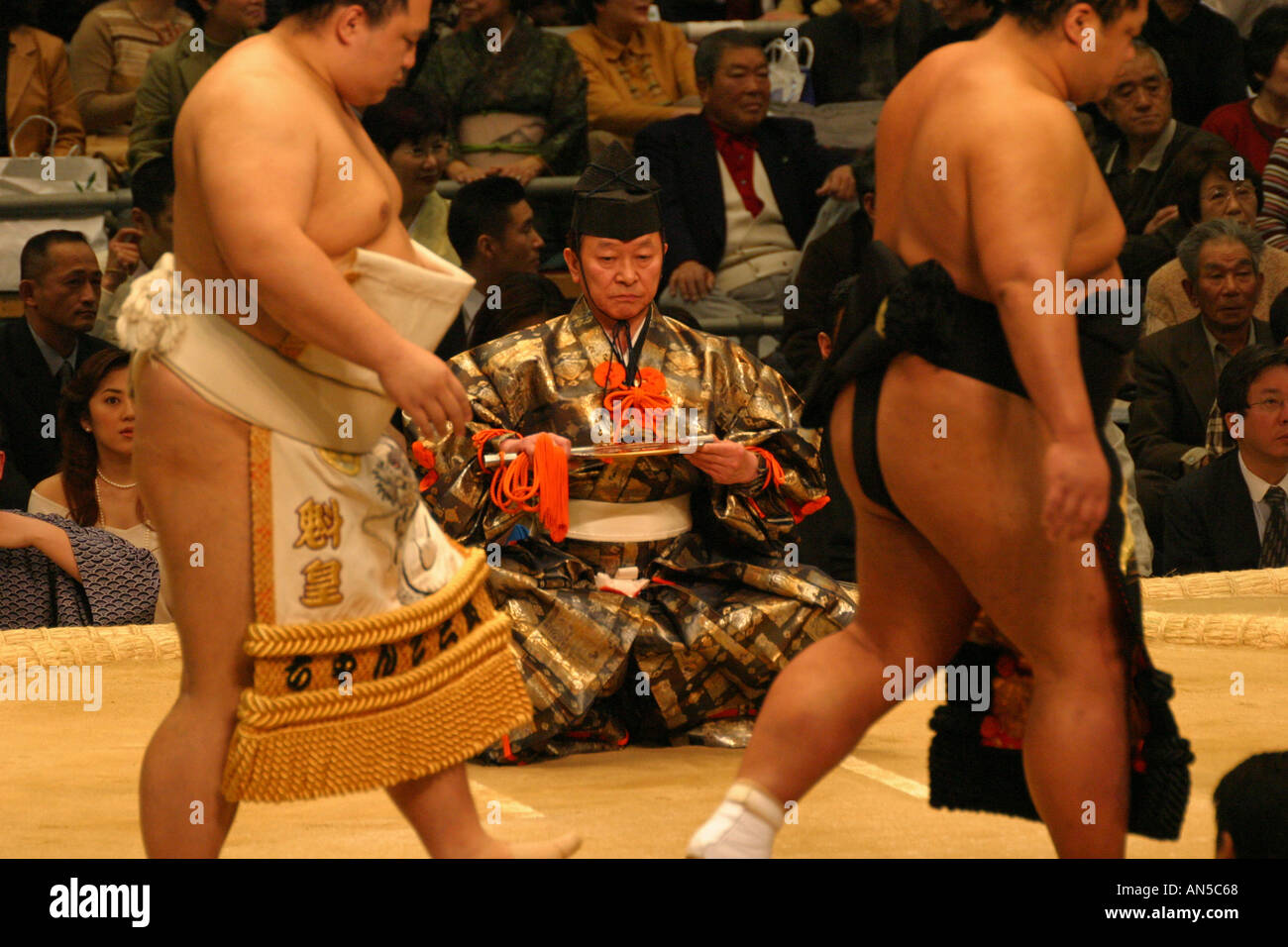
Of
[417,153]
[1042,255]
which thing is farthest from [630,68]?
[1042,255]

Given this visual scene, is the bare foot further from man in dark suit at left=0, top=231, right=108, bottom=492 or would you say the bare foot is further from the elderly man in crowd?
man in dark suit at left=0, top=231, right=108, bottom=492

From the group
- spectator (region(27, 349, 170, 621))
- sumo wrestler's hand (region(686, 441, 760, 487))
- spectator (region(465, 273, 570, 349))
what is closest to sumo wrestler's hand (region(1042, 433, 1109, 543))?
sumo wrestler's hand (region(686, 441, 760, 487))

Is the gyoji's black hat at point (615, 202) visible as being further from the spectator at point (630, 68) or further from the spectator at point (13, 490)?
the spectator at point (630, 68)

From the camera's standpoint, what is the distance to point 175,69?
13.6 ft

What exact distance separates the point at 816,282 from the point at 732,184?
0.50 metres

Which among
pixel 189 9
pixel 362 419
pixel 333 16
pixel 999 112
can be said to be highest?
pixel 189 9

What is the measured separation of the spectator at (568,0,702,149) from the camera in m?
4.65

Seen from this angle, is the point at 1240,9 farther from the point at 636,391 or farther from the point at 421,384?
the point at 421,384

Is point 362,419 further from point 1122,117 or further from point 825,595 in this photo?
point 1122,117

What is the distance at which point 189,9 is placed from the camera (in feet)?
16.5

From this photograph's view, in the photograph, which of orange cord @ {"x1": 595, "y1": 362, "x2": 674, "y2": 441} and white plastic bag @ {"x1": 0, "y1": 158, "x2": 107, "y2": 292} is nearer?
orange cord @ {"x1": 595, "y1": 362, "x2": 674, "y2": 441}

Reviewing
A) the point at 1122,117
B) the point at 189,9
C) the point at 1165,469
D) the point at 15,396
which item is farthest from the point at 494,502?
the point at 189,9

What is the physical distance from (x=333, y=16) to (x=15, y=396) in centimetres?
227

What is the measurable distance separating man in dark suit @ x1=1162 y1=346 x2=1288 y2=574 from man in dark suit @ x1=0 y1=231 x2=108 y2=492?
2581mm
